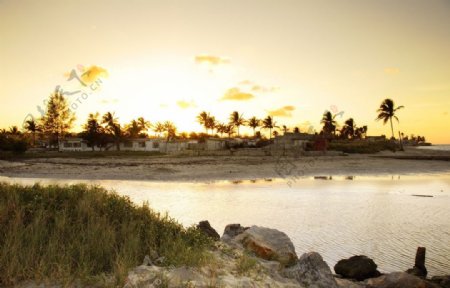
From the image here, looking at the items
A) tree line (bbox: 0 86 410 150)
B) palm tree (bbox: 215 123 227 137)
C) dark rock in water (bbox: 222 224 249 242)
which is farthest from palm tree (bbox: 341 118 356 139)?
dark rock in water (bbox: 222 224 249 242)

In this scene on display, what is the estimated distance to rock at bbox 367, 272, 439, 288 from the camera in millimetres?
6449

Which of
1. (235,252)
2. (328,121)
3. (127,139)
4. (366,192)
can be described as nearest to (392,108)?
(328,121)

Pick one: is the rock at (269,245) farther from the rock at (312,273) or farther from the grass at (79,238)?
the grass at (79,238)

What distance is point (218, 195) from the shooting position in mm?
19797

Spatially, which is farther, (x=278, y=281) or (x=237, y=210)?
(x=237, y=210)

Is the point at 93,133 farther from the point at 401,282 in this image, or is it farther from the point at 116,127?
the point at 401,282

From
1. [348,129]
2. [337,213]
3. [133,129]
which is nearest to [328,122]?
[348,129]

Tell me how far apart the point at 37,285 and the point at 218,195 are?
48.8 ft

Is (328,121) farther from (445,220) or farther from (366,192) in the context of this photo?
(445,220)

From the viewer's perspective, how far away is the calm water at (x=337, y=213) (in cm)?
979

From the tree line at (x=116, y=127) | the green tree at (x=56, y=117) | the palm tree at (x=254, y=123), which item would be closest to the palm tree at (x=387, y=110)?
the tree line at (x=116, y=127)

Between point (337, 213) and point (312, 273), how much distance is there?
8788 millimetres

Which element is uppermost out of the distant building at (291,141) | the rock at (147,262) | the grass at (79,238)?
the distant building at (291,141)

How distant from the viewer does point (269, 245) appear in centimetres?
790
